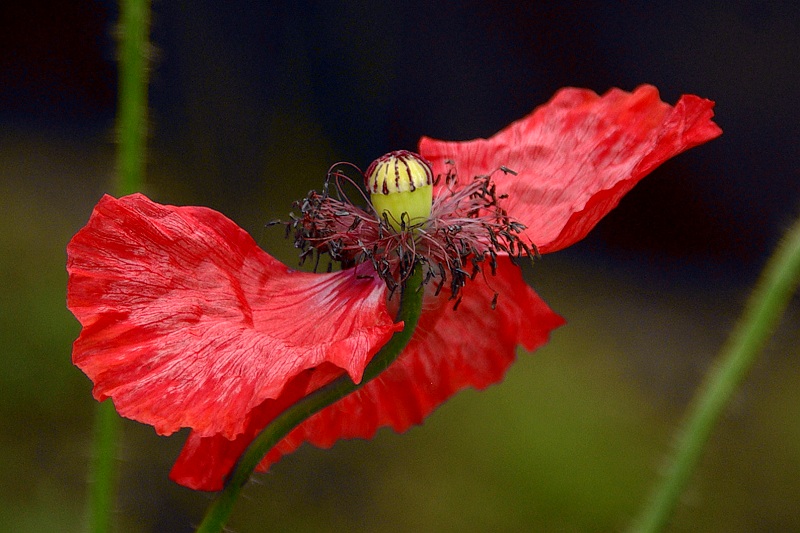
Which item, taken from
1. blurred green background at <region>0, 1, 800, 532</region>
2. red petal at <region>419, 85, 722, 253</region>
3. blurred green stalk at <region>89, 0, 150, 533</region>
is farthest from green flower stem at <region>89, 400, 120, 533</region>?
blurred green background at <region>0, 1, 800, 532</region>

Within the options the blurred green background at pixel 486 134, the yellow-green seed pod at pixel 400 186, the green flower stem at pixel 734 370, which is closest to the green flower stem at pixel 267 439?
the yellow-green seed pod at pixel 400 186

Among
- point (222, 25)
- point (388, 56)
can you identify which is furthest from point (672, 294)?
point (222, 25)

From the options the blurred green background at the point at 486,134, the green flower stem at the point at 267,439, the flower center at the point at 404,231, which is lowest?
the blurred green background at the point at 486,134

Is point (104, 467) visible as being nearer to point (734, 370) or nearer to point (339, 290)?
point (339, 290)

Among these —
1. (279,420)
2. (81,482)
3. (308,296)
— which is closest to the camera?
(279,420)

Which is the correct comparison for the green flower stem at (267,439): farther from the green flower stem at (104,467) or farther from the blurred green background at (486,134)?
the blurred green background at (486,134)

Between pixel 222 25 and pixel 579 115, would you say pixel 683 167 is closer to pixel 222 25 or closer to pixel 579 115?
pixel 222 25

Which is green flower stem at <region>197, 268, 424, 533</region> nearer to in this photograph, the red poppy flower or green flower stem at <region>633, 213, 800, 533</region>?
the red poppy flower
